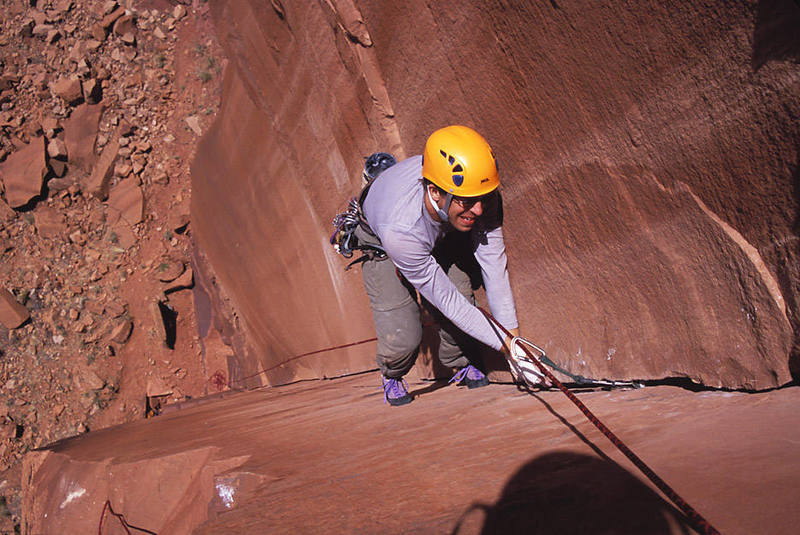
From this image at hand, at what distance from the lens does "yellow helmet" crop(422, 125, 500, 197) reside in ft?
8.49

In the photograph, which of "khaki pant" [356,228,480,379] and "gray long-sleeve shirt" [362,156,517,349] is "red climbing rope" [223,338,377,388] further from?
"gray long-sleeve shirt" [362,156,517,349]

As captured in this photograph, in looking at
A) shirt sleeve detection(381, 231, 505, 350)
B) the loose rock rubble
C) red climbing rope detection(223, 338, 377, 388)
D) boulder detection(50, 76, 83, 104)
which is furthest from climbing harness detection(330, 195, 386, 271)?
boulder detection(50, 76, 83, 104)

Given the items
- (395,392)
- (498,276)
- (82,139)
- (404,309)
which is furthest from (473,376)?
(82,139)

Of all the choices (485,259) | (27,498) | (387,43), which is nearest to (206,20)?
(387,43)

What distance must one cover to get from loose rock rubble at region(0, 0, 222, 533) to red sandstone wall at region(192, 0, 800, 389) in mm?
5283

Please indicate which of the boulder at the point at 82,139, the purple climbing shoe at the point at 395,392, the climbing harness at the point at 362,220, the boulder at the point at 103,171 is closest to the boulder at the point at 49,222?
the boulder at the point at 103,171

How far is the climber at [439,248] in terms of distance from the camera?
104 inches

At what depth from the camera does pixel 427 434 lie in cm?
266

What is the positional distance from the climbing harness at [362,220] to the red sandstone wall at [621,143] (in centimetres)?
39

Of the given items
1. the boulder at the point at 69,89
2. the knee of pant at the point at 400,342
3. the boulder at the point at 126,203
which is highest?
the boulder at the point at 69,89

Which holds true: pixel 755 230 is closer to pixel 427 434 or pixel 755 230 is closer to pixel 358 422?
pixel 427 434

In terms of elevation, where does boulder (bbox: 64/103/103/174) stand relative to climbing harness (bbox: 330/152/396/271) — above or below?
below

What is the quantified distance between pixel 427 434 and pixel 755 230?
5.23 feet

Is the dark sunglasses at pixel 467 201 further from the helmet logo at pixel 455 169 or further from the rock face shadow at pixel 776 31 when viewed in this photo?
the rock face shadow at pixel 776 31
